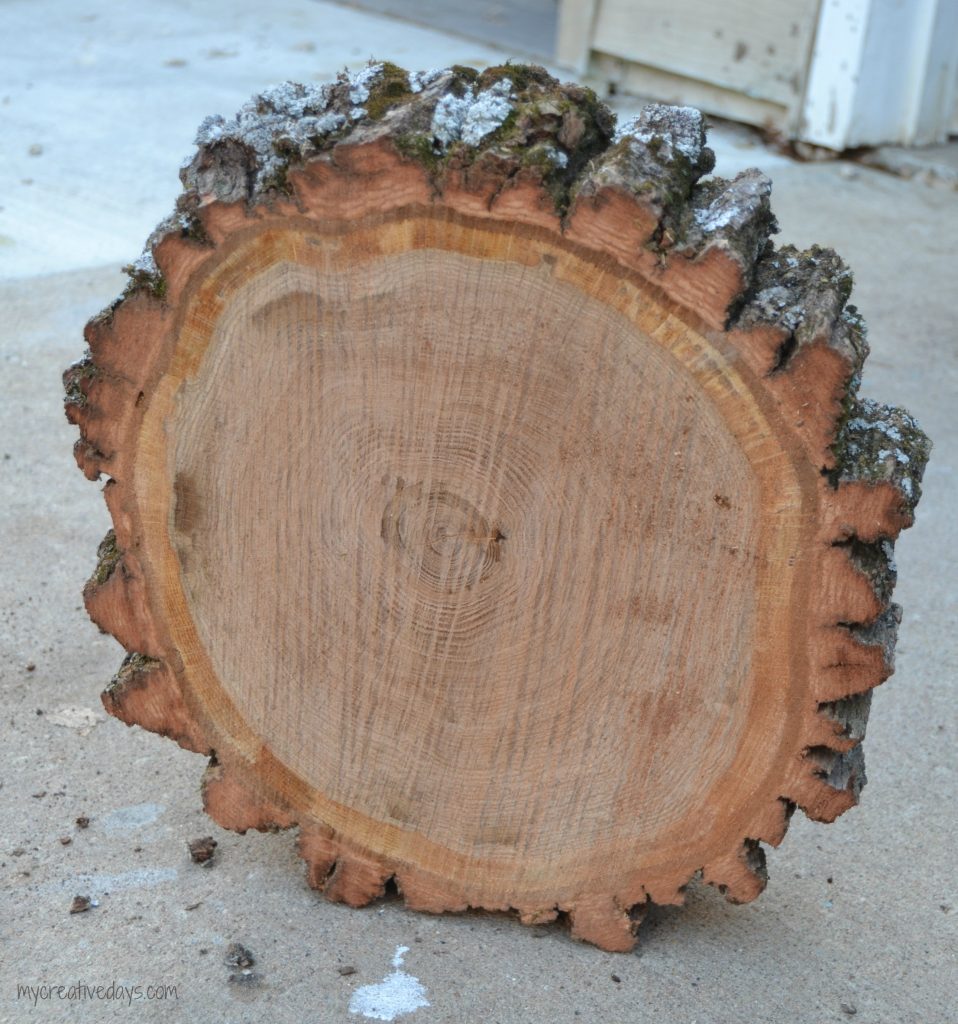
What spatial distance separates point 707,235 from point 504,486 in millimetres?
396

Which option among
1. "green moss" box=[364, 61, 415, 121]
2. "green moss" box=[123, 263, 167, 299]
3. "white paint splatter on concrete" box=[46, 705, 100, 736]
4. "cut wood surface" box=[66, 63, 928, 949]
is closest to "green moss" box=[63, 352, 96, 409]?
"cut wood surface" box=[66, 63, 928, 949]

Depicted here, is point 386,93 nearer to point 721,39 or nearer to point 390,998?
point 390,998

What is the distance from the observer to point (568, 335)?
1.70 meters

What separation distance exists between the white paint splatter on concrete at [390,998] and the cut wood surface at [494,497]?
0.17m

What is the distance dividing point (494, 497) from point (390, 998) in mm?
647

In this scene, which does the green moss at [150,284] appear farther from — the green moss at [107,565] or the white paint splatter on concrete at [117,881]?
the white paint splatter on concrete at [117,881]

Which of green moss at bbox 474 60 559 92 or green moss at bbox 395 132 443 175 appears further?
green moss at bbox 474 60 559 92

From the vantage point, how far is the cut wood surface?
167cm

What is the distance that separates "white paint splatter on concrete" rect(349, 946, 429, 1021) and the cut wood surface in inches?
6.9

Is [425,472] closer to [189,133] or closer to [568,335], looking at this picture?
[568,335]

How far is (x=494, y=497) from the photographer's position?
5.93 ft

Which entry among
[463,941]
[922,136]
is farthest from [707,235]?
[922,136]

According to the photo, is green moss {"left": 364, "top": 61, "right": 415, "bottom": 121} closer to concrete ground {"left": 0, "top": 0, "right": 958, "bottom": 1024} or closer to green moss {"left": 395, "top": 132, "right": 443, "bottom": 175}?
green moss {"left": 395, "top": 132, "right": 443, "bottom": 175}

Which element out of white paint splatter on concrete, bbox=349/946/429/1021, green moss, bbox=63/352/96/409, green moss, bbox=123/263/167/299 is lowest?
white paint splatter on concrete, bbox=349/946/429/1021
